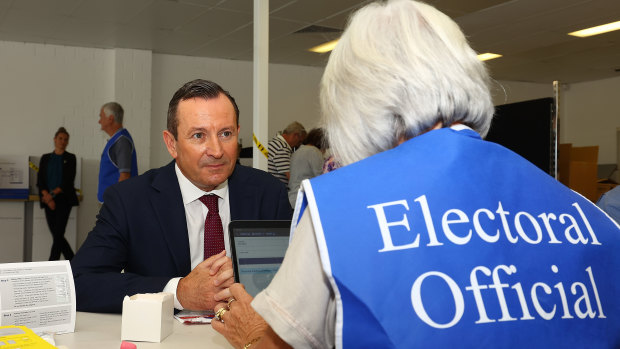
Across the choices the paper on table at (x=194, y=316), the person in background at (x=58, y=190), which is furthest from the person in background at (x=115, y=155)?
the paper on table at (x=194, y=316)

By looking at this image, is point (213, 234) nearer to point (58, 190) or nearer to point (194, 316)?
point (194, 316)

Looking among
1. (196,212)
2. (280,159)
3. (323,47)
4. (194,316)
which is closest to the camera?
(194,316)

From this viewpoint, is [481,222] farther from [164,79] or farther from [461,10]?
[164,79]

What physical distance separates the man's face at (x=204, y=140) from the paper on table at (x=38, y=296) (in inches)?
22.8

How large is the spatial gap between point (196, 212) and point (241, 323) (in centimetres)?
83

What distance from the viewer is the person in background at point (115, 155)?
527 cm

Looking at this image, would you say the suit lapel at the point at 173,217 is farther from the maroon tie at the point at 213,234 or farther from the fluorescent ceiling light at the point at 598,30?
the fluorescent ceiling light at the point at 598,30

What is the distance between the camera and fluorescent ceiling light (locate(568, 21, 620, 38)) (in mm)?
6972

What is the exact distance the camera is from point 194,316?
1.50m

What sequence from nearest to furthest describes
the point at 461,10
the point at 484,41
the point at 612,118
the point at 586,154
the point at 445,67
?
the point at 445,67 < the point at 586,154 < the point at 461,10 < the point at 484,41 < the point at 612,118

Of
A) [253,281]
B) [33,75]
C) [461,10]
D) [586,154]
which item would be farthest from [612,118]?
[253,281]

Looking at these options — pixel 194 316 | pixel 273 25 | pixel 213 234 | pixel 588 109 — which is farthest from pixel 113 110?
pixel 588 109

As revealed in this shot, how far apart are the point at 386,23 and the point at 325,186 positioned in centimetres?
30

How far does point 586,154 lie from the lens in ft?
13.3
